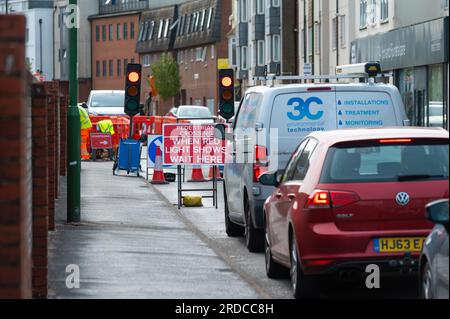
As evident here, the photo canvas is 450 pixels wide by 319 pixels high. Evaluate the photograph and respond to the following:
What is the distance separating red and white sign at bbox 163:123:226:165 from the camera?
26.9 metres

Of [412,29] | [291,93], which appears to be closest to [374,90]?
[291,93]

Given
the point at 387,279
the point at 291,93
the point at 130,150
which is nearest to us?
the point at 387,279

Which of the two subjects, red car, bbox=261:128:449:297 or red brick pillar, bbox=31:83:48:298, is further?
red brick pillar, bbox=31:83:48:298

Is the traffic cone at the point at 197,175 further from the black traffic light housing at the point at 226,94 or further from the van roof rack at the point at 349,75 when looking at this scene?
the van roof rack at the point at 349,75

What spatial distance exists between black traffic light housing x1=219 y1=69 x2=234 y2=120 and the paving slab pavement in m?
5.45

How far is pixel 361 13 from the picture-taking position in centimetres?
5388

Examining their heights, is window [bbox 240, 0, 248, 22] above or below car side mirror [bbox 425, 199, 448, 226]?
above

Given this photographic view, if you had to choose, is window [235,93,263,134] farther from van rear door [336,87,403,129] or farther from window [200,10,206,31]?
window [200,10,206,31]

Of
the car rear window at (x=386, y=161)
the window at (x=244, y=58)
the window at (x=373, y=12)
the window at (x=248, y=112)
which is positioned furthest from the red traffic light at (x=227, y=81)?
the window at (x=244, y=58)

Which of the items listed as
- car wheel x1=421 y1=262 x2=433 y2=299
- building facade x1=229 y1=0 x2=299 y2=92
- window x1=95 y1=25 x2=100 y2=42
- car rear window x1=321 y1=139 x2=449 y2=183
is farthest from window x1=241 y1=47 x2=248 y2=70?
car wheel x1=421 y1=262 x2=433 y2=299

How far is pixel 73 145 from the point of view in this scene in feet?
66.0
